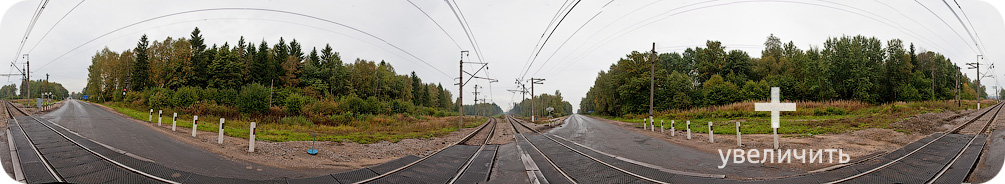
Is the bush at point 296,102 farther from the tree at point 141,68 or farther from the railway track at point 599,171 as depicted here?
the railway track at point 599,171

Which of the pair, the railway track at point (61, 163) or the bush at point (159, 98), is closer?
the railway track at point (61, 163)

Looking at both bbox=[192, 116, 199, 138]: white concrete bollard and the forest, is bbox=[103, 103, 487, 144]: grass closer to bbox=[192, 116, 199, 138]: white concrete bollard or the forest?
bbox=[192, 116, 199, 138]: white concrete bollard

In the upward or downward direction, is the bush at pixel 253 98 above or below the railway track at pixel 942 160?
above

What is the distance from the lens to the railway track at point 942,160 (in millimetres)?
3842

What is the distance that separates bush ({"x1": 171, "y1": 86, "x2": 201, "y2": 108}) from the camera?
408 centimetres

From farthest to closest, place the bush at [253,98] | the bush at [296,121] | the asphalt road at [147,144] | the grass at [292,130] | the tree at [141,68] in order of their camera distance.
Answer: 1. the bush at [296,121]
2. the bush at [253,98]
3. the grass at [292,130]
4. the tree at [141,68]
5. the asphalt road at [147,144]

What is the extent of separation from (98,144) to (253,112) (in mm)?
1494

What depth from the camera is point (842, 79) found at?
7.04 m

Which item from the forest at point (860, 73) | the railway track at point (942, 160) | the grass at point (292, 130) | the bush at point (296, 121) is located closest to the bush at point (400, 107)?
the grass at point (292, 130)

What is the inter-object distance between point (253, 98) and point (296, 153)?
1027 millimetres

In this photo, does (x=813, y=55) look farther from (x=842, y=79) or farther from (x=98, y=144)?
(x=98, y=144)

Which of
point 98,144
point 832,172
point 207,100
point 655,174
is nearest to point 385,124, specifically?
point 207,100

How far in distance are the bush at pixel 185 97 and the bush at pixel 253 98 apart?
0.45 meters

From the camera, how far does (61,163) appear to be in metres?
3.08
